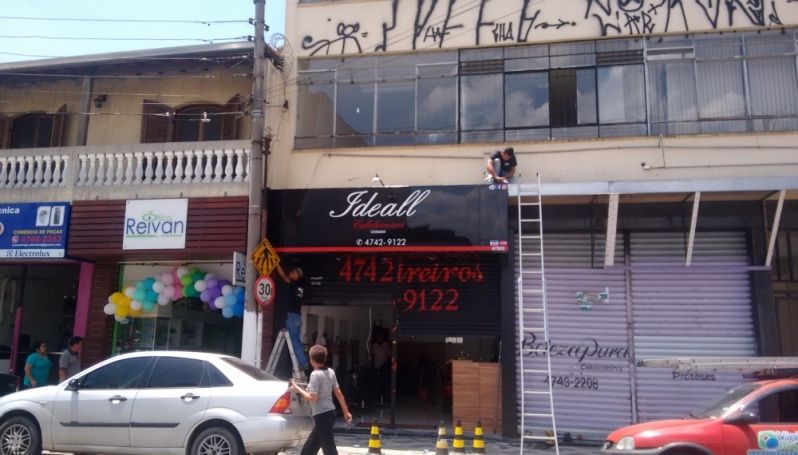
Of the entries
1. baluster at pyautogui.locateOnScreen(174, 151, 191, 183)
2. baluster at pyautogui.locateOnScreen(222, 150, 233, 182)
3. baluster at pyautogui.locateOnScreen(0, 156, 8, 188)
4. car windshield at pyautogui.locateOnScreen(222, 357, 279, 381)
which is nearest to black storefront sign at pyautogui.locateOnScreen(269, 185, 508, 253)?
baluster at pyautogui.locateOnScreen(222, 150, 233, 182)

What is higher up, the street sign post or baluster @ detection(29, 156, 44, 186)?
baluster @ detection(29, 156, 44, 186)

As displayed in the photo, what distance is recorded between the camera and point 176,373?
8664 millimetres

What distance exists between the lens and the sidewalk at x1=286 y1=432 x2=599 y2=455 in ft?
33.9

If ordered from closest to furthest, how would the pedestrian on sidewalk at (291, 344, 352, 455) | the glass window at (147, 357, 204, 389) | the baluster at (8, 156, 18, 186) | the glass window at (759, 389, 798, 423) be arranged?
1. the glass window at (759, 389, 798, 423)
2. the pedestrian on sidewalk at (291, 344, 352, 455)
3. the glass window at (147, 357, 204, 389)
4. the baluster at (8, 156, 18, 186)

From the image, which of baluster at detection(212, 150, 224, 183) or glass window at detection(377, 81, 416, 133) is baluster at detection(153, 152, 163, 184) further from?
glass window at detection(377, 81, 416, 133)

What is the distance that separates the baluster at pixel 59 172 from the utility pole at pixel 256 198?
14.1ft

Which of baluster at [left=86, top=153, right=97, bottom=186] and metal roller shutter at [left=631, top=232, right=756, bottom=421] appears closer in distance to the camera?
metal roller shutter at [left=631, top=232, right=756, bottom=421]

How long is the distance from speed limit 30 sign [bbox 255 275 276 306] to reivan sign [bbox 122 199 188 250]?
2129 millimetres

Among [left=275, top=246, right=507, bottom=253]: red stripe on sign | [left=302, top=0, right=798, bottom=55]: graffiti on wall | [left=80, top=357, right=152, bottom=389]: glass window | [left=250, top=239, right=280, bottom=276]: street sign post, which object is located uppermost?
[left=302, top=0, right=798, bottom=55]: graffiti on wall

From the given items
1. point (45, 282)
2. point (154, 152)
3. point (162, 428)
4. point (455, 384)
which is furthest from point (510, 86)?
point (45, 282)

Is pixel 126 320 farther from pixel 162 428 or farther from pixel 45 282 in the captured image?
pixel 162 428

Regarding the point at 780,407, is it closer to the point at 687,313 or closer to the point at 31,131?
the point at 687,313

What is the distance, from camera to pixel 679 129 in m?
11.9

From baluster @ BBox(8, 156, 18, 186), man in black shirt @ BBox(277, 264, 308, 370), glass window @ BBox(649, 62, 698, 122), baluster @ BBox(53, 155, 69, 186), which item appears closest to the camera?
glass window @ BBox(649, 62, 698, 122)
